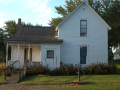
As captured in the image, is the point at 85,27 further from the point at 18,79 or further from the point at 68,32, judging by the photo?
the point at 18,79

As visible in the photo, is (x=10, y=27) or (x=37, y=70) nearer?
(x=37, y=70)

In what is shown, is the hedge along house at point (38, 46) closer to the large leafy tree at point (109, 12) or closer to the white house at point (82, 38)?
the white house at point (82, 38)

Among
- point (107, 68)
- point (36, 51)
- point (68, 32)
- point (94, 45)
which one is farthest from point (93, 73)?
point (36, 51)

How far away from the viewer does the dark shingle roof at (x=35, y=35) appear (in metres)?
26.2

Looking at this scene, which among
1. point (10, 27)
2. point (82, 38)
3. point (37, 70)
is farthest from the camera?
point (10, 27)

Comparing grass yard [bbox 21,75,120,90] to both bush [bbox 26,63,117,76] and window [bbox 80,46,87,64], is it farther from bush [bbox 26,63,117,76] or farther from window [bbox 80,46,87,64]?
window [bbox 80,46,87,64]

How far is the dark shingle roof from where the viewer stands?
86.0ft

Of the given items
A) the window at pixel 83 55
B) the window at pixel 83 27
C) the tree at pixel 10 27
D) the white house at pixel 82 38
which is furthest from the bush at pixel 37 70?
the tree at pixel 10 27

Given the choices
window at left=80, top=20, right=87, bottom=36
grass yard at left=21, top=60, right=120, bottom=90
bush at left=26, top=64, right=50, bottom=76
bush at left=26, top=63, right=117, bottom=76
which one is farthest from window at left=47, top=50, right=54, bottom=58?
grass yard at left=21, top=60, right=120, bottom=90

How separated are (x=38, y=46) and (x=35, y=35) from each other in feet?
5.27

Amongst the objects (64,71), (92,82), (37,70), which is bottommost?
(92,82)

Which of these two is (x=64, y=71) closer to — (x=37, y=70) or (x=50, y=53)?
(x=37, y=70)

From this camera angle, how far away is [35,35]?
29.0 m

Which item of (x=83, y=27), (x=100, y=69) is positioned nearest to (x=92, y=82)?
(x=100, y=69)
